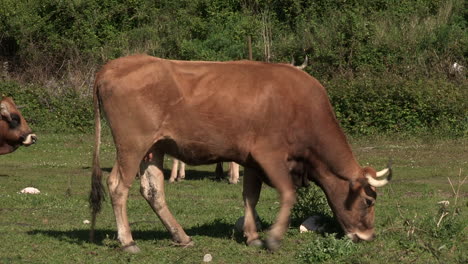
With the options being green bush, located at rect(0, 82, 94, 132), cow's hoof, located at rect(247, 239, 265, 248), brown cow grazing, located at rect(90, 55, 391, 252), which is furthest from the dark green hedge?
cow's hoof, located at rect(247, 239, 265, 248)

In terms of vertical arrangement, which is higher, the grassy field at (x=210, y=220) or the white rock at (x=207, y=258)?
the white rock at (x=207, y=258)

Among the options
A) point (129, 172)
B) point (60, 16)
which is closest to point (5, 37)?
point (60, 16)

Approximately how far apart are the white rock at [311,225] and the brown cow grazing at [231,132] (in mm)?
556

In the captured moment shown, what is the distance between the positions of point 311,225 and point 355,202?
2.70 ft

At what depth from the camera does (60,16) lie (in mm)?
31297

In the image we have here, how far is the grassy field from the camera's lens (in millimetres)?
10086

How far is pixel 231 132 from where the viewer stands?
417 inches

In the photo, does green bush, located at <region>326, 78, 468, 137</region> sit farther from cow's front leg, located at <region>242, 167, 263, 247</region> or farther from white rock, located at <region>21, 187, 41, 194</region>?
cow's front leg, located at <region>242, 167, 263, 247</region>

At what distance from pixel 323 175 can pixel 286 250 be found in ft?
3.27

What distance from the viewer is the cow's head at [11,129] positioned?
18531 millimetres

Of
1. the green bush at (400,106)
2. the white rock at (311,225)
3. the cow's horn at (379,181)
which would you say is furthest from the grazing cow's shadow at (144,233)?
the green bush at (400,106)

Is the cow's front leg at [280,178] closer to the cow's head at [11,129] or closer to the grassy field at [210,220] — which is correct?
the grassy field at [210,220]

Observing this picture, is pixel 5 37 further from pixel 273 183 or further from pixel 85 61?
pixel 273 183

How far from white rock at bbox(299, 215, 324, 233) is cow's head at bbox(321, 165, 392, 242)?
555 millimetres
